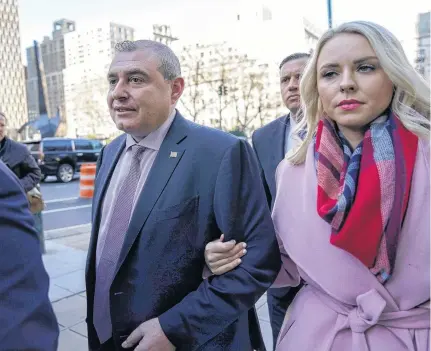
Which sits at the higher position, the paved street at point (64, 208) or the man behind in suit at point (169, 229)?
the man behind in suit at point (169, 229)

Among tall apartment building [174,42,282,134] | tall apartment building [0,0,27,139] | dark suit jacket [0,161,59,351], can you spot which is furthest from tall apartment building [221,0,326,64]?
dark suit jacket [0,161,59,351]

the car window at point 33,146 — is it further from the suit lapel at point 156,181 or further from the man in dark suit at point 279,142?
the suit lapel at point 156,181

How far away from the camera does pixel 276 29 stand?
72812mm

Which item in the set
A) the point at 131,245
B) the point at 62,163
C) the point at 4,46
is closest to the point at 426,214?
the point at 131,245

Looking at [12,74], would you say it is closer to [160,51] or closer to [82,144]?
[82,144]

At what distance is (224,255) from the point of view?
1.57m

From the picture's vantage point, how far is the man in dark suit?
2559 mm

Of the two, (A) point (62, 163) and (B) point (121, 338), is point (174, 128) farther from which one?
(A) point (62, 163)

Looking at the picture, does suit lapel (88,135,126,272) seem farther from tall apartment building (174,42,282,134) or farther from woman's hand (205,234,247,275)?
tall apartment building (174,42,282,134)

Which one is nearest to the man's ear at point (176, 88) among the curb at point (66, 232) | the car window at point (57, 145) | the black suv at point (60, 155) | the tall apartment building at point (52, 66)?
the curb at point (66, 232)

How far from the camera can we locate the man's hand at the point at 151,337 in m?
1.56

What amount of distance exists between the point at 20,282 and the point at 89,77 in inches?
2644

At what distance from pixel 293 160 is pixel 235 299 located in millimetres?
577

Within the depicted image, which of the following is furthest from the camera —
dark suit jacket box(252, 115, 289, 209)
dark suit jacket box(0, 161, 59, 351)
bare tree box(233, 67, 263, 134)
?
bare tree box(233, 67, 263, 134)
